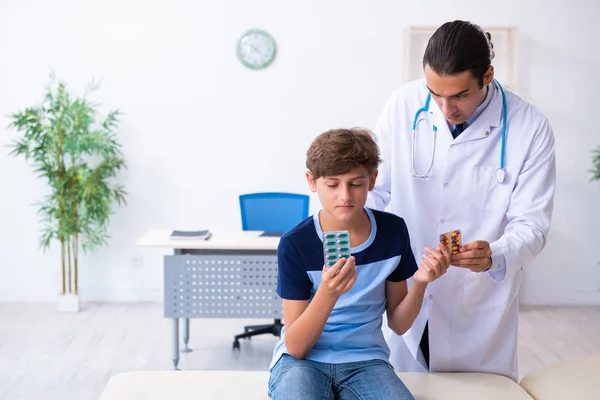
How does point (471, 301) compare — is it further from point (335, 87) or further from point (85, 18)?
point (85, 18)

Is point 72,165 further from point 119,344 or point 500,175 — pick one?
point 500,175

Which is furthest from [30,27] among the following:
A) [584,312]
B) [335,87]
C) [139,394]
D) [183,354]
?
[584,312]

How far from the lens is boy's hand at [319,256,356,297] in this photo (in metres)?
1.54

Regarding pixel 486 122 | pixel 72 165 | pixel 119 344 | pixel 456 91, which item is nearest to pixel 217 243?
pixel 119 344

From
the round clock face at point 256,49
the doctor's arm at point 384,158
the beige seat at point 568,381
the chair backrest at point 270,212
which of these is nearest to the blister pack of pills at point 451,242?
the doctor's arm at point 384,158

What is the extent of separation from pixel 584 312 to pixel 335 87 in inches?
91.1

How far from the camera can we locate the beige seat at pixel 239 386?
5.93 ft

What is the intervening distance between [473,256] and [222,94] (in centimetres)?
343

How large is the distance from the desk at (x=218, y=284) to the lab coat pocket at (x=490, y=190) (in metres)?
1.80

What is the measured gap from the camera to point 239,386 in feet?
6.11

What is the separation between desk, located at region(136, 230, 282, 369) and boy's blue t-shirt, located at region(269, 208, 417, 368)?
176 centimetres

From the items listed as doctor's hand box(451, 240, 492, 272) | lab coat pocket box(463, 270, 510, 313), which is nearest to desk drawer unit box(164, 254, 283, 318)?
lab coat pocket box(463, 270, 510, 313)

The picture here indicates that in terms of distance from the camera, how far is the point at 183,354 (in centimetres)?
389

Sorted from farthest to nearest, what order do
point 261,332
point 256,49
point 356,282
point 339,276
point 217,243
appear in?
point 256,49 < point 261,332 < point 217,243 < point 356,282 < point 339,276
